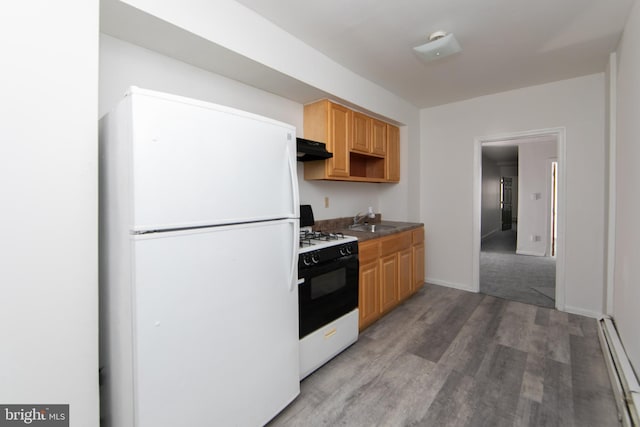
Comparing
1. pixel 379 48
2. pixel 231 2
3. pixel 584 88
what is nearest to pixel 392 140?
pixel 379 48

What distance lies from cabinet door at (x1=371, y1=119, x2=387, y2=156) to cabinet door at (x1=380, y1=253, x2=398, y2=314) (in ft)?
4.17

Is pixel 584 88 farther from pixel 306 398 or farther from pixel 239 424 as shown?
pixel 239 424

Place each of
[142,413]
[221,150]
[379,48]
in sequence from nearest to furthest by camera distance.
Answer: [142,413] → [221,150] → [379,48]

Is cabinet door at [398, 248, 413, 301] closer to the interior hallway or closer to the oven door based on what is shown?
the oven door

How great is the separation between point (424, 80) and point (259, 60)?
Answer: 193cm

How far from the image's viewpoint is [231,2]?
5.85ft

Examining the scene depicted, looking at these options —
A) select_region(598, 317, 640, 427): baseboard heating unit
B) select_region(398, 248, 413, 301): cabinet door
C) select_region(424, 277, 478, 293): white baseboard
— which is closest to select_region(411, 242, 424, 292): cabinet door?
select_region(398, 248, 413, 301): cabinet door

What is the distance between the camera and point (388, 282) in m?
2.95

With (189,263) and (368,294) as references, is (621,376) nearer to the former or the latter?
(368,294)

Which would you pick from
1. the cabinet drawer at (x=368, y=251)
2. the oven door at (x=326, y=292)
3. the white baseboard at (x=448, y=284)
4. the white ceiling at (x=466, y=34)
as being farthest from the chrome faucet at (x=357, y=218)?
the white ceiling at (x=466, y=34)

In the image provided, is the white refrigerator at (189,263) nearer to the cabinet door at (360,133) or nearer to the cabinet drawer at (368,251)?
the cabinet drawer at (368,251)

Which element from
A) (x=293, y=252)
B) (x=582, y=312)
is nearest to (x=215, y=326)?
(x=293, y=252)

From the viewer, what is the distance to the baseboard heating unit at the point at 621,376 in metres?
1.45

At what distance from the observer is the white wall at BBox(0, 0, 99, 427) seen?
101 centimetres
